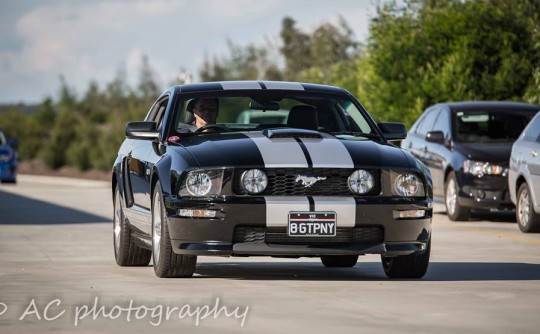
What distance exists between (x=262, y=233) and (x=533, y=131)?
310 inches

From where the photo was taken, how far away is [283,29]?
220ft

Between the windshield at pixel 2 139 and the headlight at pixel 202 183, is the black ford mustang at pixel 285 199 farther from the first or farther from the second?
the windshield at pixel 2 139

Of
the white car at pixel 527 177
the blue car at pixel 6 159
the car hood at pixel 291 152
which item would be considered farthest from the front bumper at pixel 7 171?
the car hood at pixel 291 152

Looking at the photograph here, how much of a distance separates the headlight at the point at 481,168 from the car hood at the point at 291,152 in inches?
336

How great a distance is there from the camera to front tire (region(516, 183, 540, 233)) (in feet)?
60.2

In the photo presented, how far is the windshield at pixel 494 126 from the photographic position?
21.7 m

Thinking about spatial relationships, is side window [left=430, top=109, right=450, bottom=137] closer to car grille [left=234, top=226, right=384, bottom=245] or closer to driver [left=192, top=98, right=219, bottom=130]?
driver [left=192, top=98, right=219, bottom=130]

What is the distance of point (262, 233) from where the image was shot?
37.8 ft

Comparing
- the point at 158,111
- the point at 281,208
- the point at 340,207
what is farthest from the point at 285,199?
the point at 158,111

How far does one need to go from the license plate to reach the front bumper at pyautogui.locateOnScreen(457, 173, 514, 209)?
30.7ft

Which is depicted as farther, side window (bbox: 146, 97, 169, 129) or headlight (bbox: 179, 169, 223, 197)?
side window (bbox: 146, 97, 169, 129)

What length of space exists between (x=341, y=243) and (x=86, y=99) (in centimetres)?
6113

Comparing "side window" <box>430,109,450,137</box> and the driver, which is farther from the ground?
the driver

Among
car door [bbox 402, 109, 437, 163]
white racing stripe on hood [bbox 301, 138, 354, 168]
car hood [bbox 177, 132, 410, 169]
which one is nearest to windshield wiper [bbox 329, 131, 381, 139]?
car hood [bbox 177, 132, 410, 169]
